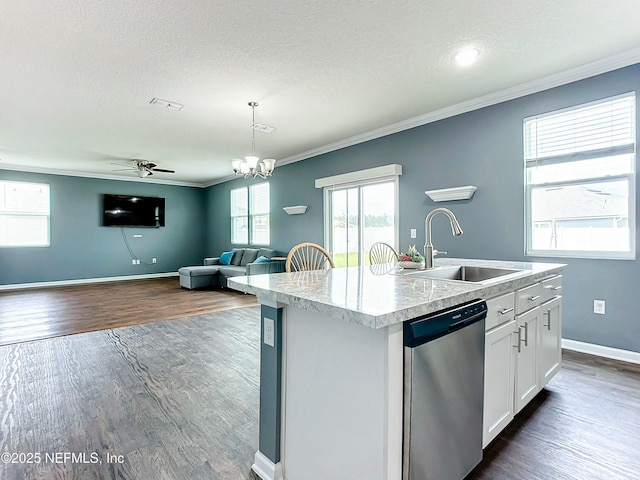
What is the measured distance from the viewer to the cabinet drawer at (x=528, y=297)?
6.13 ft

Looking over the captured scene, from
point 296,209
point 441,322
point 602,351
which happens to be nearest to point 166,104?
point 296,209

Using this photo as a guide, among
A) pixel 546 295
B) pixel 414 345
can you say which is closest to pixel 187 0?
pixel 414 345

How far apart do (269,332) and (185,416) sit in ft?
3.48

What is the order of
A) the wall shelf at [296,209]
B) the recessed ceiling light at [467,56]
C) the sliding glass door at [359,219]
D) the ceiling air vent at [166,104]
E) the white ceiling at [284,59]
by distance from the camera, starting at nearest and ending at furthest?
the white ceiling at [284,59], the recessed ceiling light at [467,56], the ceiling air vent at [166,104], the sliding glass door at [359,219], the wall shelf at [296,209]

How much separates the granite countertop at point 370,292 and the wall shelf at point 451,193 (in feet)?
6.45

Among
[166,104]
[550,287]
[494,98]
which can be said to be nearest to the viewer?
[550,287]

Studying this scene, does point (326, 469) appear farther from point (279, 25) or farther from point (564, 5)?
point (564, 5)

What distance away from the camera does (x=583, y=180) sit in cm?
317

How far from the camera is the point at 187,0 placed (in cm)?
214

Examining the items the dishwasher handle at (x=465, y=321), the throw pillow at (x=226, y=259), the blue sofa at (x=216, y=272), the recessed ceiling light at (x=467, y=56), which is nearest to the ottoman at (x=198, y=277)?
the blue sofa at (x=216, y=272)

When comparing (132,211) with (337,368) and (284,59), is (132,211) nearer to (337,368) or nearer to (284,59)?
(284,59)

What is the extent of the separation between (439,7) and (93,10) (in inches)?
91.1

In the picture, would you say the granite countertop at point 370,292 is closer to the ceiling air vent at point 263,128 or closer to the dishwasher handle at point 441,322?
the dishwasher handle at point 441,322

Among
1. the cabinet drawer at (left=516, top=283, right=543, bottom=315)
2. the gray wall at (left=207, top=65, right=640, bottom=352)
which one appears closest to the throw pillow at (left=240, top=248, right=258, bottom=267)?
the gray wall at (left=207, top=65, right=640, bottom=352)
